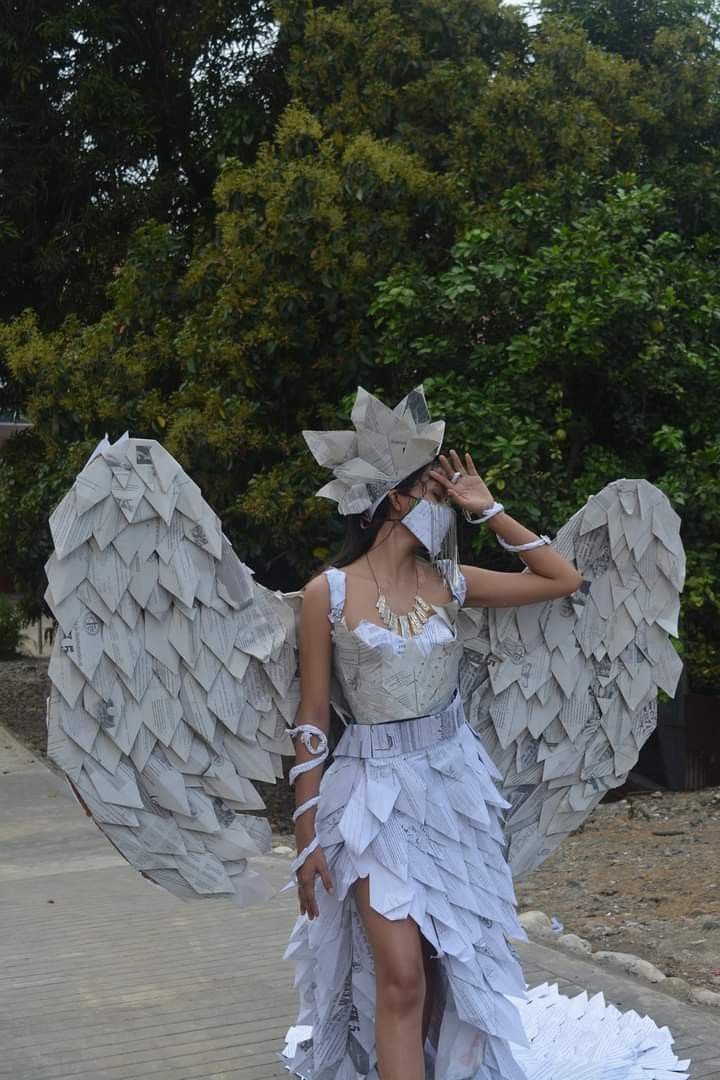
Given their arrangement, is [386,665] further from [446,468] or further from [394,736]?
[446,468]

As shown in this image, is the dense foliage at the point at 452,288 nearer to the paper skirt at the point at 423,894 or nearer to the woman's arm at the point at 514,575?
the woman's arm at the point at 514,575

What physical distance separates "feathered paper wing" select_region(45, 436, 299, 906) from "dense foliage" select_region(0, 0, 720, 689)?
11.6 ft

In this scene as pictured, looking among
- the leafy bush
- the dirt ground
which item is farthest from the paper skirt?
the leafy bush

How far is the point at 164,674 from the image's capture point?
336 cm

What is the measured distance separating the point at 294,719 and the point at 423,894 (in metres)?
0.56

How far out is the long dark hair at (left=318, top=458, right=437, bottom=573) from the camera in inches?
135

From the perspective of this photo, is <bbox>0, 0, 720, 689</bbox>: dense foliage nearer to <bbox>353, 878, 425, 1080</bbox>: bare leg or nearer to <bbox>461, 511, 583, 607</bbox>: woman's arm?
<bbox>461, 511, 583, 607</bbox>: woman's arm

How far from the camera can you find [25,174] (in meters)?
10.7

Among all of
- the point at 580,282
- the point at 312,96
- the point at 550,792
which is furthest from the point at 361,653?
the point at 312,96

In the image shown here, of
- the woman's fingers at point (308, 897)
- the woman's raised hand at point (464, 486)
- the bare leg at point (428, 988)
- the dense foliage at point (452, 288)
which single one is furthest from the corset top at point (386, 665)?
the dense foliage at point (452, 288)

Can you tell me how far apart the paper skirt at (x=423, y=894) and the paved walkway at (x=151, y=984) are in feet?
2.79

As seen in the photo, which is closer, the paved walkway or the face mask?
the face mask

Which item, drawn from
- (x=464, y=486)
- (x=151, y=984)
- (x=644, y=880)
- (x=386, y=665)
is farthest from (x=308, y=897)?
(x=644, y=880)

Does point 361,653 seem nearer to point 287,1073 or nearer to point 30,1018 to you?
point 287,1073
